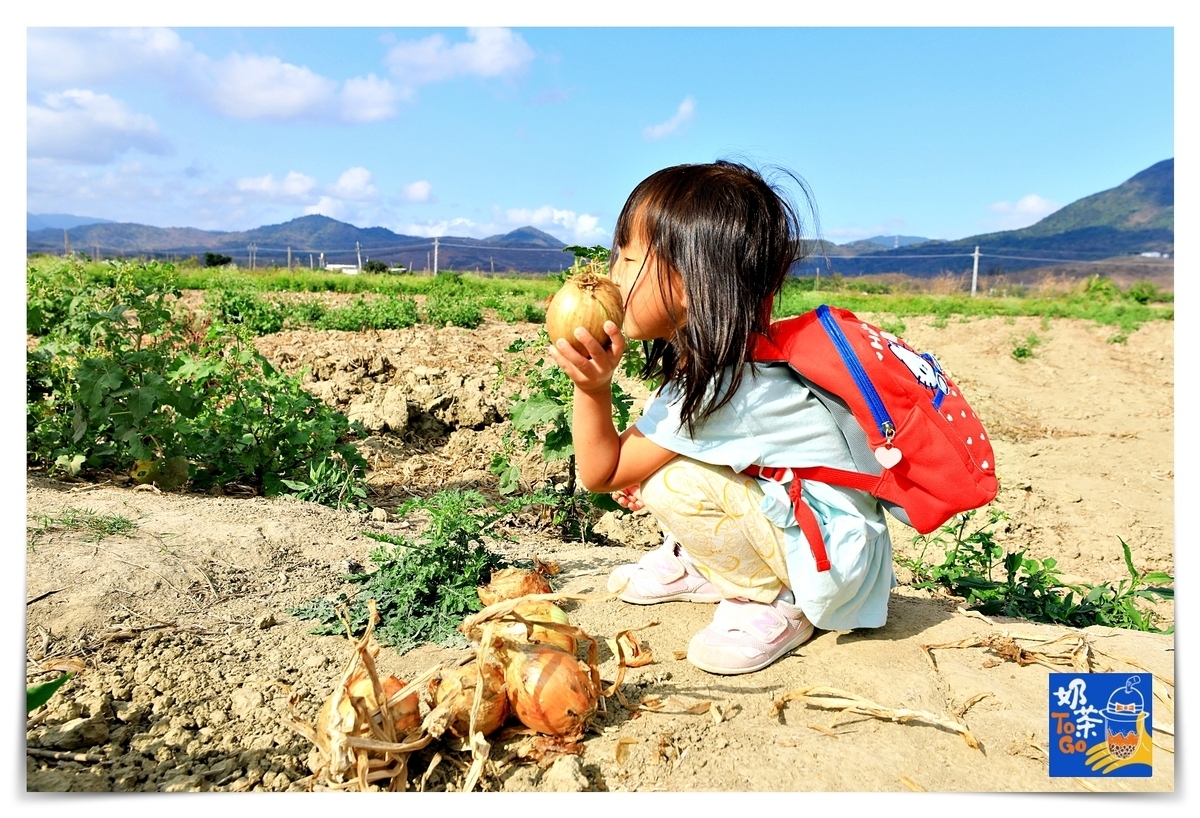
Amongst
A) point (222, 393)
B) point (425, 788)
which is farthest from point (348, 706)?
point (222, 393)

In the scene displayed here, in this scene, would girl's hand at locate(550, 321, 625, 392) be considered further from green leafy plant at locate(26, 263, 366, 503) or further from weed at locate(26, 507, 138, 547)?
green leafy plant at locate(26, 263, 366, 503)

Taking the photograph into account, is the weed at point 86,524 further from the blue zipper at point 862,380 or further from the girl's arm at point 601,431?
the blue zipper at point 862,380

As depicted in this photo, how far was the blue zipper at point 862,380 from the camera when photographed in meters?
2.11

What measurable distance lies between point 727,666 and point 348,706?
982mm

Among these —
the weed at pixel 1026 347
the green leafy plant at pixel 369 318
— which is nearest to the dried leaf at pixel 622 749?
the green leafy plant at pixel 369 318

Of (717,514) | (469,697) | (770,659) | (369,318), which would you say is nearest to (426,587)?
(469,697)

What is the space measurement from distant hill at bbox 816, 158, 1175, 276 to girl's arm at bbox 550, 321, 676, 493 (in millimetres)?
31847

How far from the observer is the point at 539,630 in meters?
1.99

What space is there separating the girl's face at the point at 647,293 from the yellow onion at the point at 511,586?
0.76 meters

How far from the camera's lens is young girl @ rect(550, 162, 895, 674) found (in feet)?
6.59

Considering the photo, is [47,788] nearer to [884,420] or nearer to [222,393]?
[884,420]

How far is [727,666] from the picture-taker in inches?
86.2

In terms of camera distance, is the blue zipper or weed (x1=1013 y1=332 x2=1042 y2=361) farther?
weed (x1=1013 y1=332 x2=1042 y2=361)

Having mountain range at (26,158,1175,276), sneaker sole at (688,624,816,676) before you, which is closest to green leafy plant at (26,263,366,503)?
sneaker sole at (688,624,816,676)
